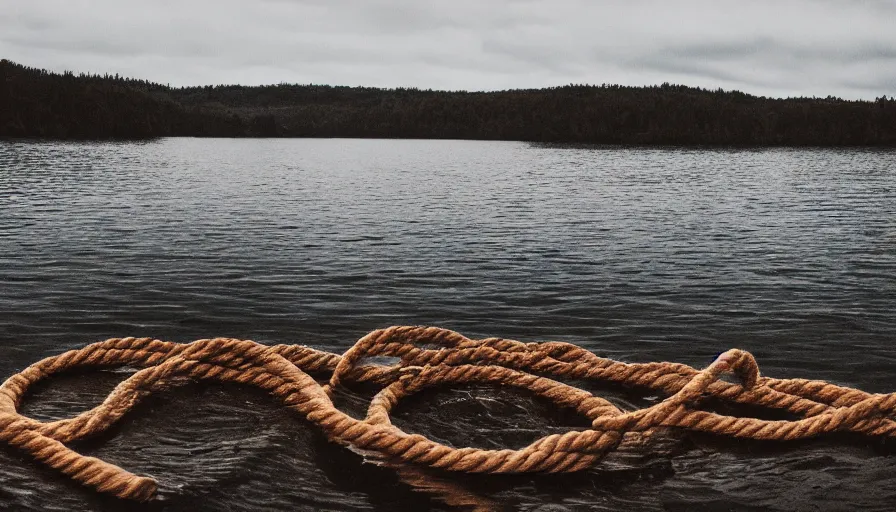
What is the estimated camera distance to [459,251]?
64.8 ft

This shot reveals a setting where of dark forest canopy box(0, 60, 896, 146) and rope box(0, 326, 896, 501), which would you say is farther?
dark forest canopy box(0, 60, 896, 146)

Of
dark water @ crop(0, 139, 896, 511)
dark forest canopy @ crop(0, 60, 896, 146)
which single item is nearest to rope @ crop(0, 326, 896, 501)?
dark water @ crop(0, 139, 896, 511)

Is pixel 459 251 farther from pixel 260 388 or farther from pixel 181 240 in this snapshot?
pixel 260 388

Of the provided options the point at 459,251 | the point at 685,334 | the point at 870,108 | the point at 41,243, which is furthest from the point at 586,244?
the point at 870,108

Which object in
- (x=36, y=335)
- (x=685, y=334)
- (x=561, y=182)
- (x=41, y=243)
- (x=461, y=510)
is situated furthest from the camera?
(x=561, y=182)

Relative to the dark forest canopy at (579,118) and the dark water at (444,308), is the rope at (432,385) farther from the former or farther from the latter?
the dark forest canopy at (579,118)

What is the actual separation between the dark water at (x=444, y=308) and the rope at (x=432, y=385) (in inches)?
6.2

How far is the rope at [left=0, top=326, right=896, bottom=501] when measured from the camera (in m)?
6.29

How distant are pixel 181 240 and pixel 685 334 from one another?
13.9 meters

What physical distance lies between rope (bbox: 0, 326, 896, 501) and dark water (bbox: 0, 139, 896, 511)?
0.16 meters

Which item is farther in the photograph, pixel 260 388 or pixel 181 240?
pixel 181 240

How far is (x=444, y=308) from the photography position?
13.3 metres

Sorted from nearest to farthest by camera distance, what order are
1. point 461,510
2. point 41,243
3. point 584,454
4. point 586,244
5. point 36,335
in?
point 461,510, point 584,454, point 36,335, point 41,243, point 586,244

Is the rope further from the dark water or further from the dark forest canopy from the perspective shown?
the dark forest canopy
